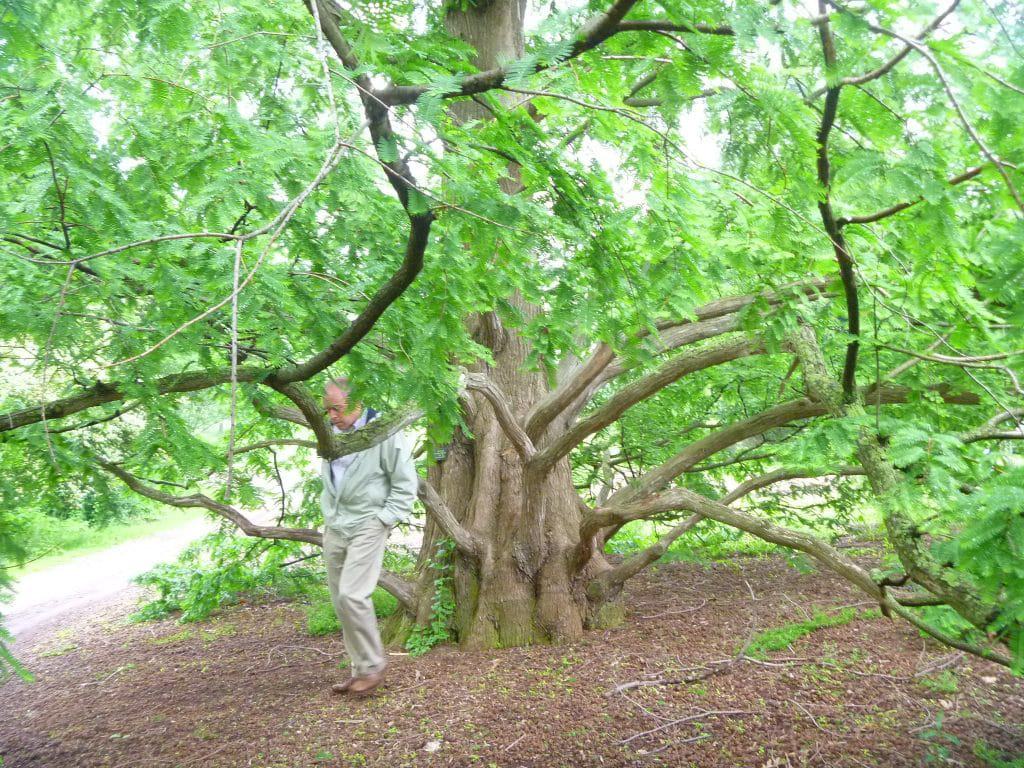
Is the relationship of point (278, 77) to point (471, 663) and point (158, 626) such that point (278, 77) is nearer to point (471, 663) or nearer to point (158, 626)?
point (471, 663)

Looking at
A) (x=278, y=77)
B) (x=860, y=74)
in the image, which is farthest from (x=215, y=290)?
(x=860, y=74)

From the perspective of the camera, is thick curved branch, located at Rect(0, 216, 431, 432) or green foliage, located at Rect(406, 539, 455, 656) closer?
thick curved branch, located at Rect(0, 216, 431, 432)

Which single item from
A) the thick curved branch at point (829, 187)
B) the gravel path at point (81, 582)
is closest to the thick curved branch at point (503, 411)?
the thick curved branch at point (829, 187)

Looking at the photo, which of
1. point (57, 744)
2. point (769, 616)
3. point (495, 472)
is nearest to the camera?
point (57, 744)

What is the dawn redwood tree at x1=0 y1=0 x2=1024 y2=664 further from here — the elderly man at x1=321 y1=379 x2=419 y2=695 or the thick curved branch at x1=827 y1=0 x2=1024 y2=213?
the elderly man at x1=321 y1=379 x2=419 y2=695

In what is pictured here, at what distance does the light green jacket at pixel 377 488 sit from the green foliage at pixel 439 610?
1230mm

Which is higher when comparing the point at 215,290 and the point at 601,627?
the point at 215,290

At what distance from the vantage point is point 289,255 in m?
4.15

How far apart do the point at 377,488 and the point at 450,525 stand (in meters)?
0.97

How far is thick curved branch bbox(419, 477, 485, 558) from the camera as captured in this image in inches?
223

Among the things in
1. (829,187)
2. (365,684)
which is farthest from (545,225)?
(365,684)

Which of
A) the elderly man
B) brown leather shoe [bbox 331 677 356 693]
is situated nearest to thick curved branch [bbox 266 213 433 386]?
the elderly man

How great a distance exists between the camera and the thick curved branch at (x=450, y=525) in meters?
5.66

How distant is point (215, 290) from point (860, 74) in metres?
2.64
